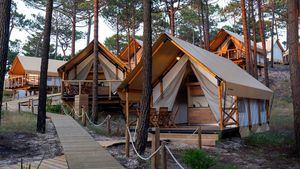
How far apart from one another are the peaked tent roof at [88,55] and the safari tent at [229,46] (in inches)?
546

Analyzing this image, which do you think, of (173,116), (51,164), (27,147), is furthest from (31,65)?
(51,164)

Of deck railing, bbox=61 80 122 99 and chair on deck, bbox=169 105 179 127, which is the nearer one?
chair on deck, bbox=169 105 179 127

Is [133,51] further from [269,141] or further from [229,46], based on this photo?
[269,141]

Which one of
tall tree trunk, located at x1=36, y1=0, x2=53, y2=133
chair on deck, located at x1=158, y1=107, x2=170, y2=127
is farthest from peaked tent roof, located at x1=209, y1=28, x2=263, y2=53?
tall tree trunk, located at x1=36, y1=0, x2=53, y2=133

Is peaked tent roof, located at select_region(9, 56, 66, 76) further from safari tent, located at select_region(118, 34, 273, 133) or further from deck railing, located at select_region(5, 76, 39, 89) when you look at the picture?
safari tent, located at select_region(118, 34, 273, 133)

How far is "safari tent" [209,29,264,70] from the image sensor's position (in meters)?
31.0

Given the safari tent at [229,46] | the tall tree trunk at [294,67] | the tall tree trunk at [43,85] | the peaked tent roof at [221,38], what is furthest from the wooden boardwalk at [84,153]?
the peaked tent roof at [221,38]

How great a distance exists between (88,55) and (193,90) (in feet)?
33.3

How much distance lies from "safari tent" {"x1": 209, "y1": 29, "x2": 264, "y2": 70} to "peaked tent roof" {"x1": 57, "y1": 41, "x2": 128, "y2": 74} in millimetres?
13873

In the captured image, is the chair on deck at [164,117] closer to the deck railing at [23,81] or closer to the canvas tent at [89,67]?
the canvas tent at [89,67]

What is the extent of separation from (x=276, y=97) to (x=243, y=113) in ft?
55.8

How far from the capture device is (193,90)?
14703 mm

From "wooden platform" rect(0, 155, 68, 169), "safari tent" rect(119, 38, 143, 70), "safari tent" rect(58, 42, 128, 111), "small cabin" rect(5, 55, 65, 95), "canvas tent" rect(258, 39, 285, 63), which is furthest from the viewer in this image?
"canvas tent" rect(258, 39, 285, 63)

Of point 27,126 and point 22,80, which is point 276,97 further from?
point 22,80
